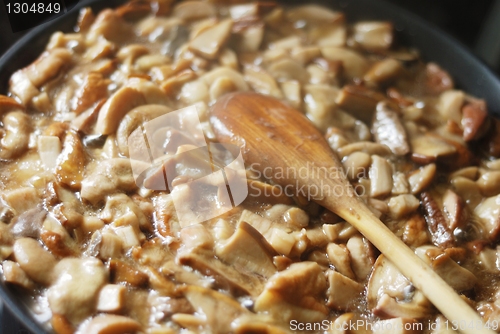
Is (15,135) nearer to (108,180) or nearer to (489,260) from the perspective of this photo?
(108,180)

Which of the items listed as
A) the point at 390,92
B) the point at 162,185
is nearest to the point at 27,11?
the point at 162,185

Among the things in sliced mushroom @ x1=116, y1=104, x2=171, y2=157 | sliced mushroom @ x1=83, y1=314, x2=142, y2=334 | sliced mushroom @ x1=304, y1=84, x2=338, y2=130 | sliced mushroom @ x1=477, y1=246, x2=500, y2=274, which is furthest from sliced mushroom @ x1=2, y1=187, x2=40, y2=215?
sliced mushroom @ x1=477, y1=246, x2=500, y2=274

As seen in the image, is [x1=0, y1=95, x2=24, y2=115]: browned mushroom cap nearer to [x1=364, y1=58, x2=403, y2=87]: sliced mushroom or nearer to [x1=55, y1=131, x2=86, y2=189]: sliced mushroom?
[x1=55, y1=131, x2=86, y2=189]: sliced mushroom

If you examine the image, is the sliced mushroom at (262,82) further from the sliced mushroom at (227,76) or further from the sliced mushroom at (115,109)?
the sliced mushroom at (115,109)

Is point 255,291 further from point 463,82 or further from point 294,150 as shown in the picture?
point 463,82

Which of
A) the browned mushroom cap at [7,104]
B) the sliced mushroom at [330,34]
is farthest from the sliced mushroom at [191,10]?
the browned mushroom cap at [7,104]
